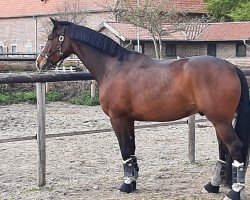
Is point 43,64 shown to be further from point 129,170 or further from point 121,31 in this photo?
point 121,31

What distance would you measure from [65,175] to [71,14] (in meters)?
34.3

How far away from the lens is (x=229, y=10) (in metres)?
40.1

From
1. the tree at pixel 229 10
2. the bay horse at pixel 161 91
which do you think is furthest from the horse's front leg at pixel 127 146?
the tree at pixel 229 10

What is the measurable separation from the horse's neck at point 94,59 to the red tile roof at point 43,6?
3574cm

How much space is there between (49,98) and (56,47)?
13.0m

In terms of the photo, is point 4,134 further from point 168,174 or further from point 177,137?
point 168,174

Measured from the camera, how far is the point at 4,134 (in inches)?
424

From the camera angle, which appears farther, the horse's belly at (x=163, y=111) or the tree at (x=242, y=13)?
the tree at (x=242, y=13)

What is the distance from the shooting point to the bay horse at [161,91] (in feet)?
17.0

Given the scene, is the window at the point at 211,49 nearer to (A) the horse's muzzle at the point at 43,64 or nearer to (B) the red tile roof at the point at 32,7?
(B) the red tile roof at the point at 32,7

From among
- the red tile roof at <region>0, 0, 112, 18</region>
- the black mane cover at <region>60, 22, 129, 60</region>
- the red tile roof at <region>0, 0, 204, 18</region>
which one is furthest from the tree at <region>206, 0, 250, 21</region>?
the black mane cover at <region>60, 22, 129, 60</region>

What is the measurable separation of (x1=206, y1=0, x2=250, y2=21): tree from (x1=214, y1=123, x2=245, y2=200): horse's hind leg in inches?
1258

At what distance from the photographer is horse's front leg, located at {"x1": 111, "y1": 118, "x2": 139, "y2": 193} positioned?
5.68m

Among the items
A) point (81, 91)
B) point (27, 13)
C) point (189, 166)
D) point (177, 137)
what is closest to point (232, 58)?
point (81, 91)
